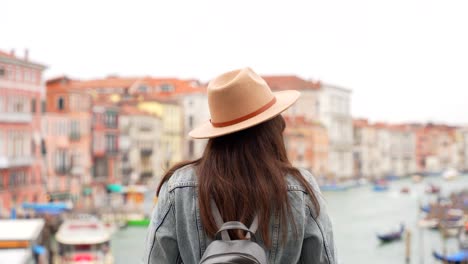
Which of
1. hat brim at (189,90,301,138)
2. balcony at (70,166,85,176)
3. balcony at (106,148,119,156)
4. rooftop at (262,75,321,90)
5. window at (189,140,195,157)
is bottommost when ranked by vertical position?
balcony at (70,166,85,176)

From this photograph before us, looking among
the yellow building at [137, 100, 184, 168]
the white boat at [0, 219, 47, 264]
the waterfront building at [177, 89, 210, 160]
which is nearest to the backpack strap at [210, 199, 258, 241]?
the white boat at [0, 219, 47, 264]

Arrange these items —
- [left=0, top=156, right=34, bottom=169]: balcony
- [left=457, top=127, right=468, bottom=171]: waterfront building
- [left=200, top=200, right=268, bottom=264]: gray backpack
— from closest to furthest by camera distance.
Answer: [left=200, top=200, right=268, bottom=264]: gray backpack < [left=0, top=156, right=34, bottom=169]: balcony < [left=457, top=127, right=468, bottom=171]: waterfront building

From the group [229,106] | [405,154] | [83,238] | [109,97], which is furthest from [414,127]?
[229,106]

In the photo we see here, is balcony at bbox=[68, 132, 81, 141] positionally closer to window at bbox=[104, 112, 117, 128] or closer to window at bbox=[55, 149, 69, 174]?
window at bbox=[55, 149, 69, 174]

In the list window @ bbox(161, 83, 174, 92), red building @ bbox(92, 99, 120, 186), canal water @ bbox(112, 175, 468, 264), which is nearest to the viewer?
canal water @ bbox(112, 175, 468, 264)

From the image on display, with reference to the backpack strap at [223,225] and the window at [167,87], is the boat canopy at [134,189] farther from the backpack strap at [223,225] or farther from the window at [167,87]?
the backpack strap at [223,225]

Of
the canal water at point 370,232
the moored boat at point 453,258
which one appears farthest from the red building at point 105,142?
the moored boat at point 453,258

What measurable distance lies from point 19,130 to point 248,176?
29.2 feet

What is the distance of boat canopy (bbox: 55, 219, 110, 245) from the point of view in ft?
20.6

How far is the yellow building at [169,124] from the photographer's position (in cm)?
1306

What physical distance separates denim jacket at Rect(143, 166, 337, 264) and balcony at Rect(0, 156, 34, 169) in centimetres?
842

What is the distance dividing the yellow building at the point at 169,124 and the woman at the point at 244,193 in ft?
40.8

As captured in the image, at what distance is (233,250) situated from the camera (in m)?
0.39

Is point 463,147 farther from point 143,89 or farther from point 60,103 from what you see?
point 60,103
